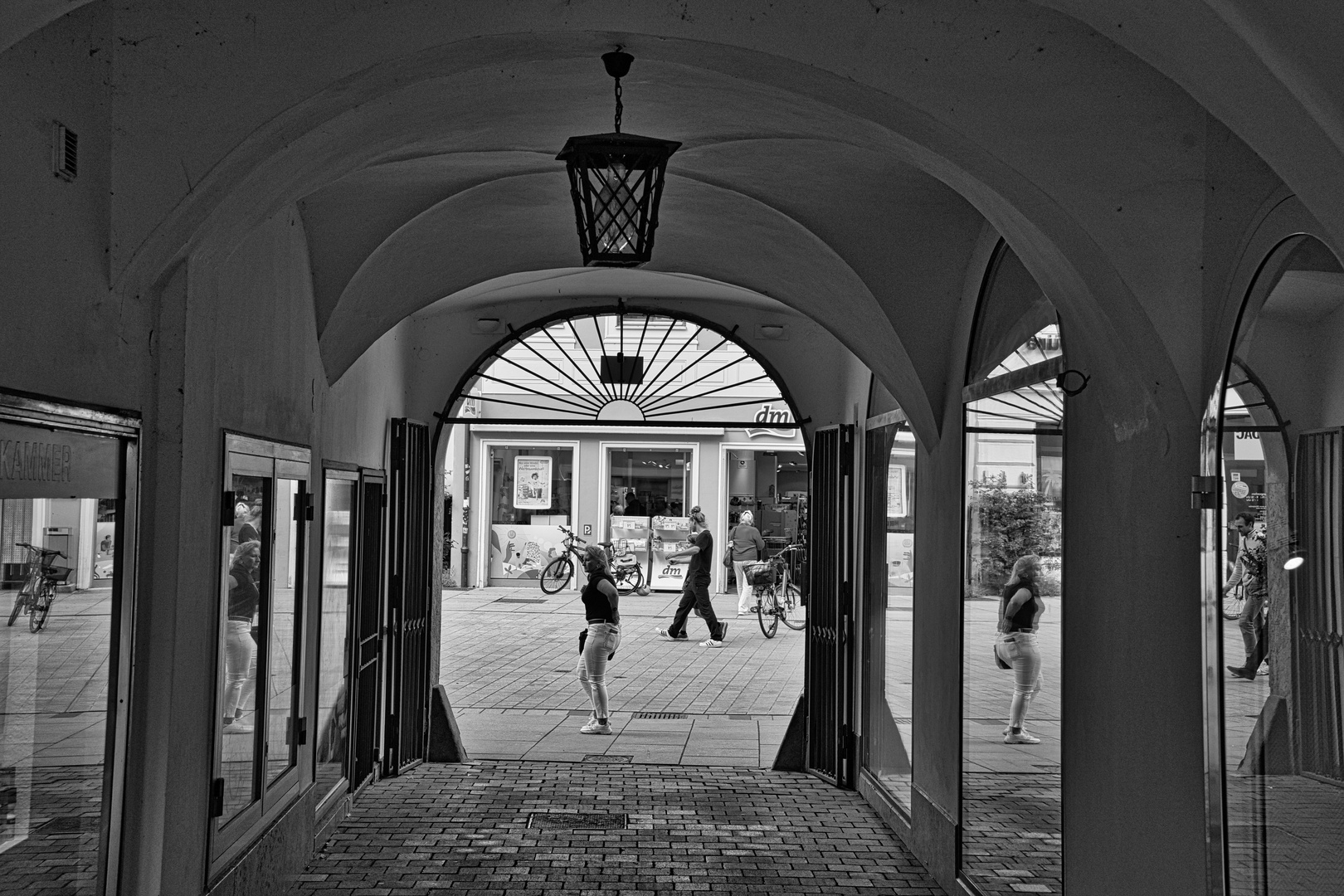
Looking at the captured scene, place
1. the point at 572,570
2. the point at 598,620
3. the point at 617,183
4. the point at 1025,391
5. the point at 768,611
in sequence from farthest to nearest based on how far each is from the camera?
the point at 572,570 → the point at 768,611 → the point at 598,620 → the point at 1025,391 → the point at 617,183

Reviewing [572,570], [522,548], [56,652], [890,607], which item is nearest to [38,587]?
[56,652]

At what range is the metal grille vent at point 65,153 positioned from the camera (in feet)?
11.6

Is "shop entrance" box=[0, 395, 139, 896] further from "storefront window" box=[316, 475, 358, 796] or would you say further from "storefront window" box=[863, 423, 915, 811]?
"storefront window" box=[863, 423, 915, 811]

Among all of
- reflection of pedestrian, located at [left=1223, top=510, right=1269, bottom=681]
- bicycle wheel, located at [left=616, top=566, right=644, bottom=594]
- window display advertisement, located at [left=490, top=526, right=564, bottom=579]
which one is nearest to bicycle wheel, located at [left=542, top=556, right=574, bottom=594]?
window display advertisement, located at [left=490, top=526, right=564, bottom=579]

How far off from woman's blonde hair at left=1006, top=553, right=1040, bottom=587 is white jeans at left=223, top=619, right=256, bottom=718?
3.13m

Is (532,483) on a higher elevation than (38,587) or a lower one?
higher

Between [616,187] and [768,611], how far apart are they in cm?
1262

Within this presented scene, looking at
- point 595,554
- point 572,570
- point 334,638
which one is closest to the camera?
point 334,638

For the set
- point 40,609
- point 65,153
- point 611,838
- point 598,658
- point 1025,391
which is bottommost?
point 611,838

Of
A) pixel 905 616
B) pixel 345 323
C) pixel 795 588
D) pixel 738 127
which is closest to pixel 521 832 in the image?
pixel 905 616

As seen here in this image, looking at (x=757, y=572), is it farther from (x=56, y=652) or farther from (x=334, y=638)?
(x=56, y=652)

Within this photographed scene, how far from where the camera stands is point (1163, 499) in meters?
3.80

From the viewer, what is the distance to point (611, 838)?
7.01 meters

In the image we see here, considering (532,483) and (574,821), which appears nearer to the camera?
(574,821)
